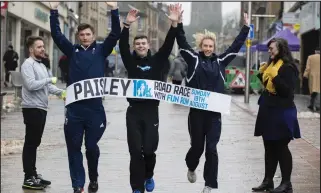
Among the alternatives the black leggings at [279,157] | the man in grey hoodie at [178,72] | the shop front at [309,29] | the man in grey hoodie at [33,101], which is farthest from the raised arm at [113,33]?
the shop front at [309,29]

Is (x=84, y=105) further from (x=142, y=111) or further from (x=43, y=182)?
(x=43, y=182)

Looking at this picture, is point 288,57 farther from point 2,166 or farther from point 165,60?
point 2,166

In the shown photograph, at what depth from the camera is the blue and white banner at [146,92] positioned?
762 cm

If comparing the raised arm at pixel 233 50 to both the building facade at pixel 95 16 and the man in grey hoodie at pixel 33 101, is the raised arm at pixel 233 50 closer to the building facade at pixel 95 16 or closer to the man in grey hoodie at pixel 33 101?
the man in grey hoodie at pixel 33 101

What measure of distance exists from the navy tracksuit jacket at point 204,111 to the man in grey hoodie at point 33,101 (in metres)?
1.61

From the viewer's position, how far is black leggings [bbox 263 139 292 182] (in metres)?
8.38

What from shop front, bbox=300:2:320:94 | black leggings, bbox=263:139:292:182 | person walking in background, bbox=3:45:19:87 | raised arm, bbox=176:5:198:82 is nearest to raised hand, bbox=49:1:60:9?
raised arm, bbox=176:5:198:82

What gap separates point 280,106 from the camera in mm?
8320

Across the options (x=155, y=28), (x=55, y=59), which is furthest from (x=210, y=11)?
(x=55, y=59)

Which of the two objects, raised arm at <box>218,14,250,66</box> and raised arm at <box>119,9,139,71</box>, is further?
raised arm at <box>218,14,250,66</box>

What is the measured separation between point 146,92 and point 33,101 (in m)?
1.53

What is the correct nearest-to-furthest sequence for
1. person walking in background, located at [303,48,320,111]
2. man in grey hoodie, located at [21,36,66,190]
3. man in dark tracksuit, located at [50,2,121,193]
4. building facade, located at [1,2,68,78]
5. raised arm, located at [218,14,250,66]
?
man in dark tracksuit, located at [50,2,121,193] < raised arm, located at [218,14,250,66] < man in grey hoodie, located at [21,36,66,190] < person walking in background, located at [303,48,320,111] < building facade, located at [1,2,68,78]

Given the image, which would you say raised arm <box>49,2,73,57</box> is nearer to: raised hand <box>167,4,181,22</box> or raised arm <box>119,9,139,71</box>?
raised arm <box>119,9,139,71</box>

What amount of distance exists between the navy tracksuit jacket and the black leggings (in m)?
0.98
